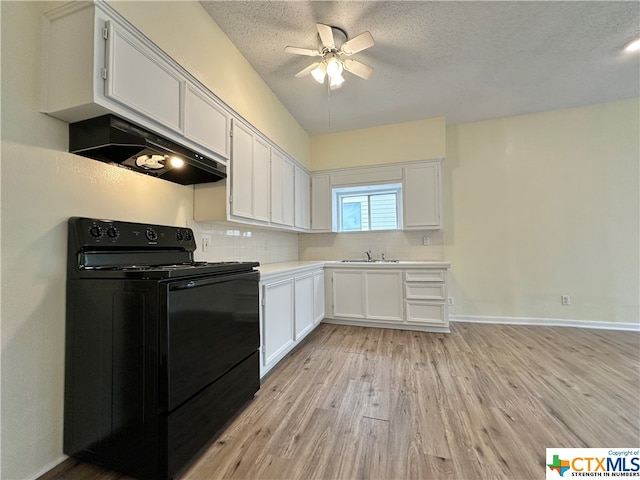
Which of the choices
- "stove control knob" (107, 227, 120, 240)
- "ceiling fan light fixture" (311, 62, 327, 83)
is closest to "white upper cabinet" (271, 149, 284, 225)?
"ceiling fan light fixture" (311, 62, 327, 83)

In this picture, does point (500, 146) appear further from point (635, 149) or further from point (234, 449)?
point (234, 449)

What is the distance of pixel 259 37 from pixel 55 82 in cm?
153

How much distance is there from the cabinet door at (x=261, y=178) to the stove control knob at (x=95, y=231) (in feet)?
4.16

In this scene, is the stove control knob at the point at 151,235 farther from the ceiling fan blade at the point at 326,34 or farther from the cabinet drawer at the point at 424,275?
the cabinet drawer at the point at 424,275

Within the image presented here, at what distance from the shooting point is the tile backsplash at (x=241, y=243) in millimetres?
2332

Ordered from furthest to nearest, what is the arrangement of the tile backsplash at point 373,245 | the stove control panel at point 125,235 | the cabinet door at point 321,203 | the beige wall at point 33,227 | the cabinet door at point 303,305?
the cabinet door at point 321,203, the tile backsplash at point 373,245, the cabinet door at point 303,305, the stove control panel at point 125,235, the beige wall at point 33,227

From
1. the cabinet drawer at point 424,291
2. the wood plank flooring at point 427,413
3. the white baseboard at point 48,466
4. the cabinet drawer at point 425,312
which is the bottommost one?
the wood plank flooring at point 427,413

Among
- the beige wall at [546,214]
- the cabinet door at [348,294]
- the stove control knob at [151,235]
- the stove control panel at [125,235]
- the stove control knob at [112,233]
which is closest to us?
the stove control panel at [125,235]

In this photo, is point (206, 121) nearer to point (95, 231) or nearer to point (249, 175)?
point (249, 175)

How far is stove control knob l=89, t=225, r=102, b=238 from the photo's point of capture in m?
1.40

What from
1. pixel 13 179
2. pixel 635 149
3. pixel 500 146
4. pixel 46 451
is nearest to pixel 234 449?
pixel 46 451

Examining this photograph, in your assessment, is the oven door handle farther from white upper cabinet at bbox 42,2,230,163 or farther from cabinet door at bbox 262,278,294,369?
white upper cabinet at bbox 42,2,230,163

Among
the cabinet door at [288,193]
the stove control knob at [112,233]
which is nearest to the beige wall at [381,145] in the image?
the cabinet door at [288,193]

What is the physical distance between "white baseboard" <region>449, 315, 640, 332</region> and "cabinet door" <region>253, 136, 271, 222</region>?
3117 millimetres
